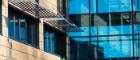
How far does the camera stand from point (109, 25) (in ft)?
133

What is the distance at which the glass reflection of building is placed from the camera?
131 ft

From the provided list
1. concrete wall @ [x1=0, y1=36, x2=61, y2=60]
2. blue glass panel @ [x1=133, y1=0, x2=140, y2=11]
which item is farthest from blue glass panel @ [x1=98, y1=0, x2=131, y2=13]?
concrete wall @ [x1=0, y1=36, x2=61, y2=60]

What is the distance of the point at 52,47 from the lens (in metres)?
38.0

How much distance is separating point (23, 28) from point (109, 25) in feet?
32.6

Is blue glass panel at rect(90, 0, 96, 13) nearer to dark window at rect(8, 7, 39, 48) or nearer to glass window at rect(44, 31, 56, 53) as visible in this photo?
glass window at rect(44, 31, 56, 53)

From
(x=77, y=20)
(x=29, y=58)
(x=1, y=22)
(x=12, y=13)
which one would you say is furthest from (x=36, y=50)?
(x=77, y=20)

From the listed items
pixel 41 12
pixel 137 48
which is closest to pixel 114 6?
pixel 137 48

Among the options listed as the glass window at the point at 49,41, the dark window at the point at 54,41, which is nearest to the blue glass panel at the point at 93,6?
the dark window at the point at 54,41

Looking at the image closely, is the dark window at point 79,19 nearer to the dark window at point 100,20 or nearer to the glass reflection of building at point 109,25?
the glass reflection of building at point 109,25

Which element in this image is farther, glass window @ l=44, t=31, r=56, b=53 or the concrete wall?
glass window @ l=44, t=31, r=56, b=53

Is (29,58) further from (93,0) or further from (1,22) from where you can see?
(93,0)

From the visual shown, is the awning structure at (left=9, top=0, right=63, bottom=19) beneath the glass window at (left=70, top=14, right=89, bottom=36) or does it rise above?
above

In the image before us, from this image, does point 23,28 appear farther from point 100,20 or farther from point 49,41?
point 100,20

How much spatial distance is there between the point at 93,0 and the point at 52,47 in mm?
4981
